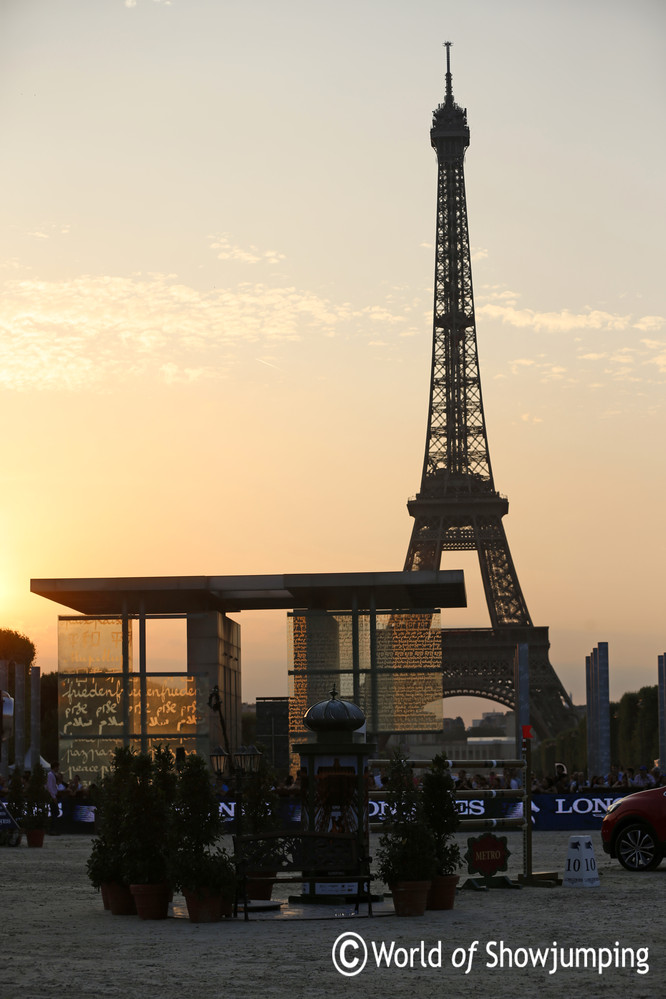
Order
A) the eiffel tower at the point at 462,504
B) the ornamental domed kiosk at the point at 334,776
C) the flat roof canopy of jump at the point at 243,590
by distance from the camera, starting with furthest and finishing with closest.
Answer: the eiffel tower at the point at 462,504, the flat roof canopy of jump at the point at 243,590, the ornamental domed kiosk at the point at 334,776

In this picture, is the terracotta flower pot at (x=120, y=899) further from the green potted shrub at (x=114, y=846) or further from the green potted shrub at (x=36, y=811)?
the green potted shrub at (x=36, y=811)

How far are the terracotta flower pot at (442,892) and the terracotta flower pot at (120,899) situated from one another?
316cm

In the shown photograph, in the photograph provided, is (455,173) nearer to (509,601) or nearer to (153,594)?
(509,601)

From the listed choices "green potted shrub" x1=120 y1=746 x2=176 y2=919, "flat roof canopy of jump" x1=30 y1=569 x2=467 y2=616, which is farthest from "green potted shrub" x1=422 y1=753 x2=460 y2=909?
"flat roof canopy of jump" x1=30 y1=569 x2=467 y2=616

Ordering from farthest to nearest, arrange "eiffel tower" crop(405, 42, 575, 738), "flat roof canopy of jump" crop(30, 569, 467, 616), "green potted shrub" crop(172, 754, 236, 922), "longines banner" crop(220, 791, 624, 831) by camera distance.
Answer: "eiffel tower" crop(405, 42, 575, 738) < "flat roof canopy of jump" crop(30, 569, 467, 616) < "longines banner" crop(220, 791, 624, 831) < "green potted shrub" crop(172, 754, 236, 922)

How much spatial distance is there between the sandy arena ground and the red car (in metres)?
1.23

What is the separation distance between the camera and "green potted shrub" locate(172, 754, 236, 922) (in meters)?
14.6

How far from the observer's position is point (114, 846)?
51.1 feet

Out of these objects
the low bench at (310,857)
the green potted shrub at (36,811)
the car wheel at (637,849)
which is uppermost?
the low bench at (310,857)

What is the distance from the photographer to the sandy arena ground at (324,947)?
33.3 ft

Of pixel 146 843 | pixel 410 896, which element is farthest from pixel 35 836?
pixel 410 896

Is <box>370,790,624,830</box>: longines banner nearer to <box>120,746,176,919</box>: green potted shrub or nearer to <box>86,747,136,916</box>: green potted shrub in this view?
<box>86,747,136,916</box>: green potted shrub

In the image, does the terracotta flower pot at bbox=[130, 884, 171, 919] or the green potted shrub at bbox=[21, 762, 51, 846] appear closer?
the terracotta flower pot at bbox=[130, 884, 171, 919]

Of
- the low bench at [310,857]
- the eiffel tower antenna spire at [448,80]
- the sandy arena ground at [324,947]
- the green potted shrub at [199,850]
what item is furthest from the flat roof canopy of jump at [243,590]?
the eiffel tower antenna spire at [448,80]
